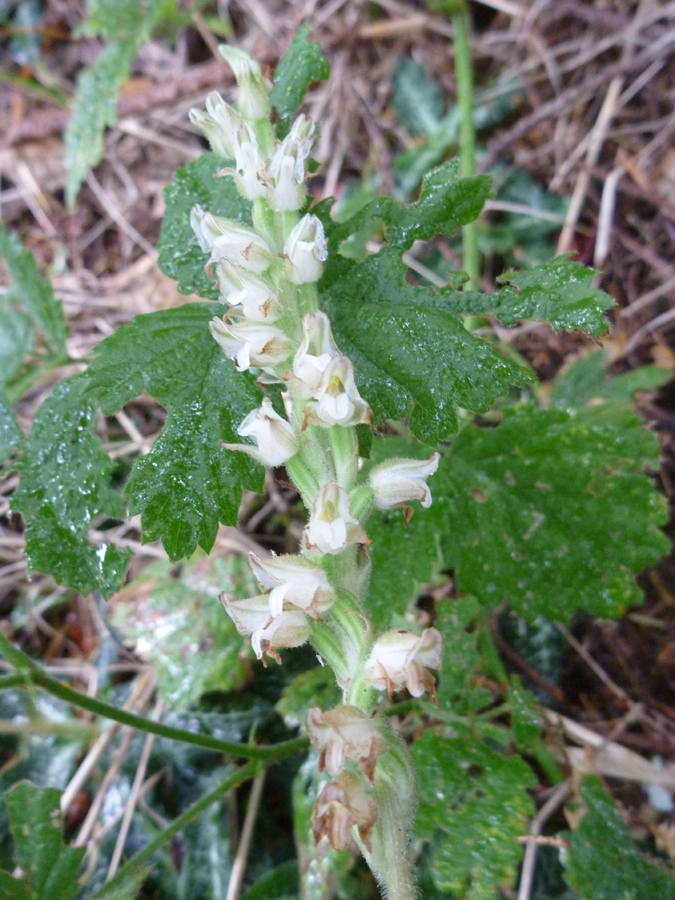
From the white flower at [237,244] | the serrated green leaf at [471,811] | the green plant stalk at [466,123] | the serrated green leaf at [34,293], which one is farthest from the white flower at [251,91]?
the serrated green leaf at [471,811]

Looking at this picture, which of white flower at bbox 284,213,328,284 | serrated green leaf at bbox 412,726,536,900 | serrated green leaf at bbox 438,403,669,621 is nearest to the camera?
white flower at bbox 284,213,328,284

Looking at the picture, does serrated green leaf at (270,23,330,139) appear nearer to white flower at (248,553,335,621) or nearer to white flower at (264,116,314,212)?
white flower at (264,116,314,212)

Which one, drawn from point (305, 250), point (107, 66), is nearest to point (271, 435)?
point (305, 250)

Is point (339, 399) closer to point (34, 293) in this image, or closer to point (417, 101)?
point (34, 293)

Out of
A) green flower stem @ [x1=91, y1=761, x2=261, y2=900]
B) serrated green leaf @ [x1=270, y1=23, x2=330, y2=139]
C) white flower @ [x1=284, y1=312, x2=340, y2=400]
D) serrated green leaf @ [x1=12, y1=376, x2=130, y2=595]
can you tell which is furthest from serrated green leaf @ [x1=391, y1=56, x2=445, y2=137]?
green flower stem @ [x1=91, y1=761, x2=261, y2=900]

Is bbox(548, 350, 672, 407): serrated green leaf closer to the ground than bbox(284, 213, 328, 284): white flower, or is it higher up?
closer to the ground

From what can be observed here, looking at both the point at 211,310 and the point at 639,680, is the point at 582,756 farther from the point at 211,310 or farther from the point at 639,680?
the point at 211,310

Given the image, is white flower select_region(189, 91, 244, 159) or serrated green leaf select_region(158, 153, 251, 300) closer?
white flower select_region(189, 91, 244, 159)
